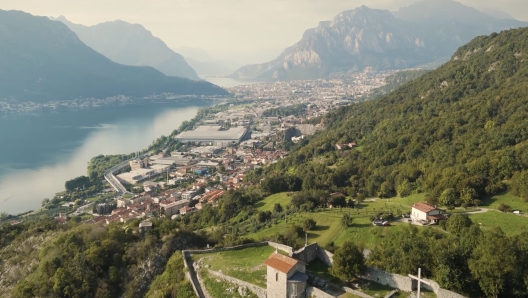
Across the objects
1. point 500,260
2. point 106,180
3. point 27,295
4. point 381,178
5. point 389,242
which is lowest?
point 106,180

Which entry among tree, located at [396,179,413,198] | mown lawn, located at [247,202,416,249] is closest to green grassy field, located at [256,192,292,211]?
mown lawn, located at [247,202,416,249]

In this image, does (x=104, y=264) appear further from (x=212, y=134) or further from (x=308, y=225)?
(x=212, y=134)

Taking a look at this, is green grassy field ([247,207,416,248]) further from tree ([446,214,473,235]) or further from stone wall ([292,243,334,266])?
stone wall ([292,243,334,266])

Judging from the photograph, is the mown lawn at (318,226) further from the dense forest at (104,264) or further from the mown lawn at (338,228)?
the dense forest at (104,264)

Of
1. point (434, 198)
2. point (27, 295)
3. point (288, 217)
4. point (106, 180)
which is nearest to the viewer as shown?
point (27, 295)

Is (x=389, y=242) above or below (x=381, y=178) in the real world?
above

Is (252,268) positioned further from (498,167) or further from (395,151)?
(395,151)

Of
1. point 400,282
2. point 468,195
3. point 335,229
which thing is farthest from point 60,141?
point 400,282

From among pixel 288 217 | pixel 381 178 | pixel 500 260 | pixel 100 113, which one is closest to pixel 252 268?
pixel 500 260
